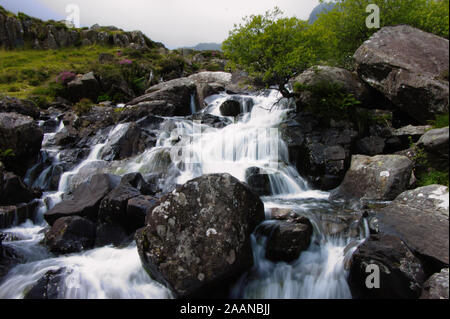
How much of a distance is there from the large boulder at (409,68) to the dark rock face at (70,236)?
33.9ft

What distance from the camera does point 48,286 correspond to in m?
5.86

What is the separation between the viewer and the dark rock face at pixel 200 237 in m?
5.28

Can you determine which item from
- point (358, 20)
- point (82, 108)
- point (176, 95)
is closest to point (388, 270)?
point (358, 20)

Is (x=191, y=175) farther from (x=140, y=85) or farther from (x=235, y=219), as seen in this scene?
(x=140, y=85)

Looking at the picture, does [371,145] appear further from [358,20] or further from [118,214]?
[118,214]

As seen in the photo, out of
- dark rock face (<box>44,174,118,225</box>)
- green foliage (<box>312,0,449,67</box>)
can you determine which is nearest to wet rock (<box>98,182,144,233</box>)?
dark rock face (<box>44,174,118,225</box>)

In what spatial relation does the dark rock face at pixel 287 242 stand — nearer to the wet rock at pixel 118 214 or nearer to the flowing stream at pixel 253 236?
the flowing stream at pixel 253 236

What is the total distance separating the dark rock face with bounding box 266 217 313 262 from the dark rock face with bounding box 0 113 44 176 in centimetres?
1181

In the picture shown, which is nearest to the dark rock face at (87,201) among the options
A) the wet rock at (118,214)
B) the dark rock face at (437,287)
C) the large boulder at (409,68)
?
the wet rock at (118,214)

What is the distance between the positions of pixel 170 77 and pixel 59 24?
1119 inches

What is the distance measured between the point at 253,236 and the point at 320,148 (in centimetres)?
560

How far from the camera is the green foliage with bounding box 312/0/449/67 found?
10609 millimetres

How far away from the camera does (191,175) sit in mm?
11484

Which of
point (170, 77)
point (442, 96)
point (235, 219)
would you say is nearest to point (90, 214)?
point (235, 219)
